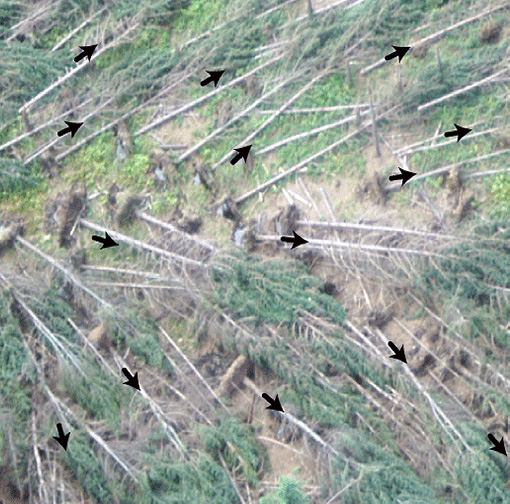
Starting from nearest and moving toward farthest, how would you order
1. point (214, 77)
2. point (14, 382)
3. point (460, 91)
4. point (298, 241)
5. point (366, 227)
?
1. point (14, 382)
2. point (366, 227)
3. point (298, 241)
4. point (460, 91)
5. point (214, 77)

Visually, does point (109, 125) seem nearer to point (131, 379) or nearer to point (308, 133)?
point (308, 133)

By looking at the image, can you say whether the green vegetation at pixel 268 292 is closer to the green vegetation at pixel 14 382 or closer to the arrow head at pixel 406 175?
the arrow head at pixel 406 175

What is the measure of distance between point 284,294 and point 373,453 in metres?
1.52

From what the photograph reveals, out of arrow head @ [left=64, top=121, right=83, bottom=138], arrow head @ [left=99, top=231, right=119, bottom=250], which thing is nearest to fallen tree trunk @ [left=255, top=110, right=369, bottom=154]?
arrow head @ [left=99, top=231, right=119, bottom=250]

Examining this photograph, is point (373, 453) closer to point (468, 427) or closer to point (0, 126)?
point (468, 427)

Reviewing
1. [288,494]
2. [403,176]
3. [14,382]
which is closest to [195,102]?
[403,176]

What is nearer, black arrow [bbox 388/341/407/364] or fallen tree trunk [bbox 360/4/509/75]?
→ black arrow [bbox 388/341/407/364]

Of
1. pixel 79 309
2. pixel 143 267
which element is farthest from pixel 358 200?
pixel 79 309

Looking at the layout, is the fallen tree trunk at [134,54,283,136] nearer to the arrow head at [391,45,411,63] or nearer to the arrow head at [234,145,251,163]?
the arrow head at [234,145,251,163]

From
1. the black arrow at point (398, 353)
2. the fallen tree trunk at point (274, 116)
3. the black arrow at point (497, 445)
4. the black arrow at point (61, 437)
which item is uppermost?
the fallen tree trunk at point (274, 116)

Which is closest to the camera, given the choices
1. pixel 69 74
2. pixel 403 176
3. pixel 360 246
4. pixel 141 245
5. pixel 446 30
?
pixel 360 246

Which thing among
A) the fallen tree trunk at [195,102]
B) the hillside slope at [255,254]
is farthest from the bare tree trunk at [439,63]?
the fallen tree trunk at [195,102]

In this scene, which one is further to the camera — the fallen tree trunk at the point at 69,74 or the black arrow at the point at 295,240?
the fallen tree trunk at the point at 69,74

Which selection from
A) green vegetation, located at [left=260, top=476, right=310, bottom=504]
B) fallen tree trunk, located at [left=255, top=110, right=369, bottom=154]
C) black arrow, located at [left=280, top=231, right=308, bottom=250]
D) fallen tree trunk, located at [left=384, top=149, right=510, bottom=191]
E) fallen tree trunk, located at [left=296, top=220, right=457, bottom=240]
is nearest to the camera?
green vegetation, located at [left=260, top=476, right=310, bottom=504]
